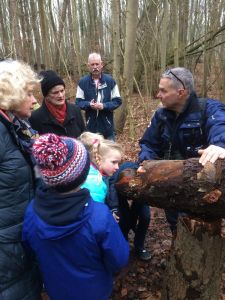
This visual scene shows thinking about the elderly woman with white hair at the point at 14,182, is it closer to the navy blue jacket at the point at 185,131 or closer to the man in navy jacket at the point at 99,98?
the navy blue jacket at the point at 185,131

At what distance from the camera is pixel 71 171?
63.0 inches

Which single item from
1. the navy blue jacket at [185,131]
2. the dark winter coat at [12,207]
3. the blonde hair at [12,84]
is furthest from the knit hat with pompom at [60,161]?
the navy blue jacket at [185,131]

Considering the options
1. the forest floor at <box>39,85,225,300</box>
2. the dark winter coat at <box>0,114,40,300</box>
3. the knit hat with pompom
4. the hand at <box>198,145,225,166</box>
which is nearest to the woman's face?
the dark winter coat at <box>0,114,40,300</box>

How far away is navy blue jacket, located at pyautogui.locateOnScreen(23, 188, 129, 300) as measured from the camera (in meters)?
1.67

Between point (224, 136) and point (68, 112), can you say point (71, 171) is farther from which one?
point (68, 112)

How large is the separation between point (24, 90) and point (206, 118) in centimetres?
155

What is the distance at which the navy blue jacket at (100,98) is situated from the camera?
531cm

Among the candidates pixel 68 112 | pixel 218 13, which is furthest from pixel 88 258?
pixel 218 13

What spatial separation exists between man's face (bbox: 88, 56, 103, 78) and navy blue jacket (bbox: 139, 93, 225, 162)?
8.00ft

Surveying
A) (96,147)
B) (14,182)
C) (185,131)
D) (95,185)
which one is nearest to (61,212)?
(14,182)

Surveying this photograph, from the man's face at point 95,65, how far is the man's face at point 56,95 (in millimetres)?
1909

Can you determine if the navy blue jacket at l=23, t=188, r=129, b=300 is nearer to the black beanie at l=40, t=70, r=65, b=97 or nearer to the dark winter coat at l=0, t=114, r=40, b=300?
the dark winter coat at l=0, t=114, r=40, b=300

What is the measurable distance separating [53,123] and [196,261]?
1955 mm

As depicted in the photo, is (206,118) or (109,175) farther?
(206,118)
